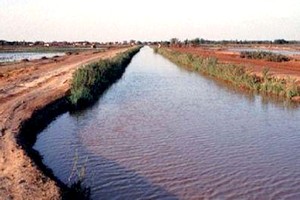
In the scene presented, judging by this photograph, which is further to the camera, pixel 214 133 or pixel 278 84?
pixel 278 84

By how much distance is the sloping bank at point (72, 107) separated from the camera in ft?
31.7

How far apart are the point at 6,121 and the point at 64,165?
4.86 m

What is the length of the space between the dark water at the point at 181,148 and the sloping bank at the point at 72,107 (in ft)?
1.43

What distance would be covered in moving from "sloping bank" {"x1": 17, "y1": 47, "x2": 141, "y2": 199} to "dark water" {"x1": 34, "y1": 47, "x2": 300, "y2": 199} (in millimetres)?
437

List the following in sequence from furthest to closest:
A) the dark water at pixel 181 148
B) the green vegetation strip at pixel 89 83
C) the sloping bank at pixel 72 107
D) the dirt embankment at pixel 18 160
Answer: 1. the green vegetation strip at pixel 89 83
2. the dark water at pixel 181 148
3. the sloping bank at pixel 72 107
4. the dirt embankment at pixel 18 160

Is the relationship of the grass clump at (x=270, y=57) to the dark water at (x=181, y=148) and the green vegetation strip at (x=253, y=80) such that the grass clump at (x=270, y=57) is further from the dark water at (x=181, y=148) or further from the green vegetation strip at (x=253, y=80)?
the dark water at (x=181, y=148)

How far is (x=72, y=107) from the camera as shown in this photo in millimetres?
22484

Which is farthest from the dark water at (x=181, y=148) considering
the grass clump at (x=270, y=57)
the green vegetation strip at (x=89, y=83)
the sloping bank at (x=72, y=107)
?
the grass clump at (x=270, y=57)

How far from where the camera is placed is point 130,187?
35.1 feet

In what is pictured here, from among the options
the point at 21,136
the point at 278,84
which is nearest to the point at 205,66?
the point at 278,84

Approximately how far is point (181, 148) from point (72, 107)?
9.40 meters

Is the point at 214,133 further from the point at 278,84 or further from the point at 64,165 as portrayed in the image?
the point at 278,84

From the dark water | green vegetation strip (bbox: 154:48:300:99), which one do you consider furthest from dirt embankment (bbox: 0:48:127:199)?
green vegetation strip (bbox: 154:48:300:99)

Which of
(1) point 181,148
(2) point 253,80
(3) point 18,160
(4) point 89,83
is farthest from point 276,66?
(3) point 18,160
